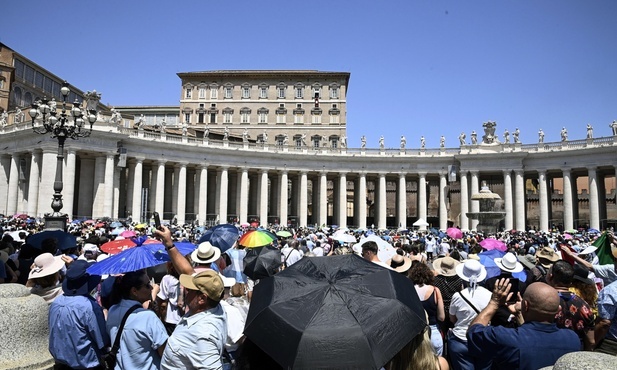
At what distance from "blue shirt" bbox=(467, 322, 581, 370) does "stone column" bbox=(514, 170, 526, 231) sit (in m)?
53.3

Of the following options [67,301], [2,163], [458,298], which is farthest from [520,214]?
[2,163]

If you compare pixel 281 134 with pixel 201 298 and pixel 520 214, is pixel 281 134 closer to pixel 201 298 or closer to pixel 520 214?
pixel 520 214

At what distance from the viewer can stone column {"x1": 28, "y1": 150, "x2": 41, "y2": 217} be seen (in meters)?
46.2

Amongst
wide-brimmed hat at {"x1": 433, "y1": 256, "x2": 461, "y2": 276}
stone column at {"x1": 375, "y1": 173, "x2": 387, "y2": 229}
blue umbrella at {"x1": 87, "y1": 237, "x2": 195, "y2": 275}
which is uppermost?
stone column at {"x1": 375, "y1": 173, "x2": 387, "y2": 229}

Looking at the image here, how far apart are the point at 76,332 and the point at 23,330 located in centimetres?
55

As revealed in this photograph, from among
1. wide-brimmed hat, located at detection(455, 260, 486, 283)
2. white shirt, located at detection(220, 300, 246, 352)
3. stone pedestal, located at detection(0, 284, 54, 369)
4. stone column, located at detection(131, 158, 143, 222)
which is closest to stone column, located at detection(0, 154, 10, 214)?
stone column, located at detection(131, 158, 143, 222)

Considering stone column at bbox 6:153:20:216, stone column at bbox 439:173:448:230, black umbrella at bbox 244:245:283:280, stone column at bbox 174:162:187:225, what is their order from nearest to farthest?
black umbrella at bbox 244:245:283:280 → stone column at bbox 6:153:20:216 → stone column at bbox 174:162:187:225 → stone column at bbox 439:173:448:230

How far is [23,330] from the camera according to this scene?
4.96 m

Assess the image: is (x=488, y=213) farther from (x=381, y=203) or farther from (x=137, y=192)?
(x=137, y=192)

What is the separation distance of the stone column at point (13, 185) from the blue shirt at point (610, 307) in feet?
190

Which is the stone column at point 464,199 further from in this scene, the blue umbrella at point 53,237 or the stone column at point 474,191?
the blue umbrella at point 53,237

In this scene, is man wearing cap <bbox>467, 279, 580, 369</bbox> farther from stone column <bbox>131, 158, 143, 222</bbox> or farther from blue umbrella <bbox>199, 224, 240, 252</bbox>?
stone column <bbox>131, 158, 143, 222</bbox>

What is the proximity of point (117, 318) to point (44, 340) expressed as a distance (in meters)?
1.00

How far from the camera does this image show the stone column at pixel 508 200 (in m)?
52.4
